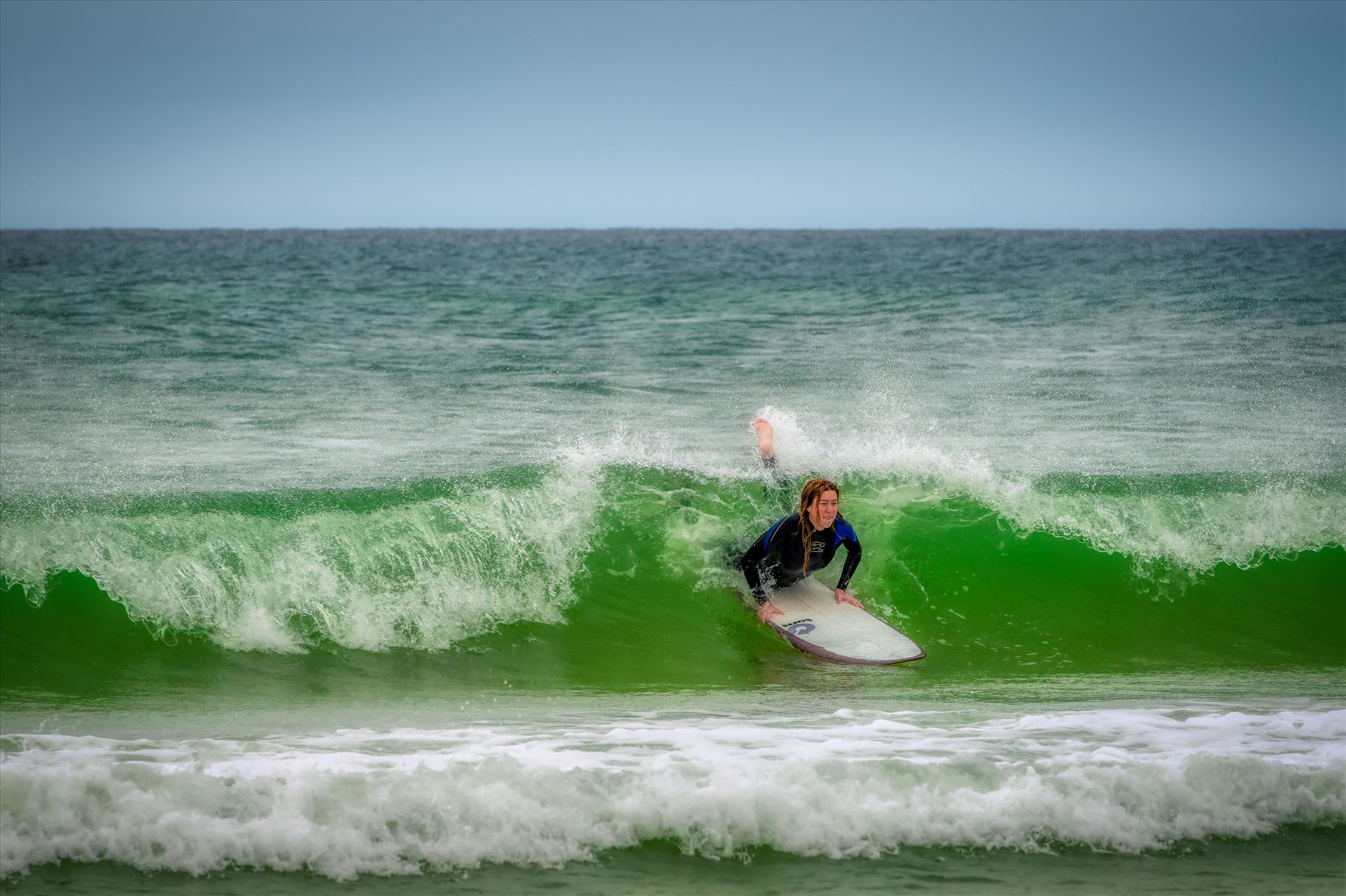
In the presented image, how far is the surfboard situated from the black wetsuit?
0.52 feet

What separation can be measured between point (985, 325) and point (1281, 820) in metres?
15.2

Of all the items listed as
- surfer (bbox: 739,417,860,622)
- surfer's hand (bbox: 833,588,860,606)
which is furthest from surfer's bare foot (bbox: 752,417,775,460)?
surfer's hand (bbox: 833,588,860,606)

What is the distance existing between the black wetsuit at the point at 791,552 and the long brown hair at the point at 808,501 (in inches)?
1.1

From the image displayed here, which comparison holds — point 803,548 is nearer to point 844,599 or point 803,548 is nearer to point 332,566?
point 844,599

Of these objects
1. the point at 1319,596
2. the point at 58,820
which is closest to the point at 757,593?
the point at 58,820

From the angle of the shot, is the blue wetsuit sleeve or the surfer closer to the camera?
the surfer

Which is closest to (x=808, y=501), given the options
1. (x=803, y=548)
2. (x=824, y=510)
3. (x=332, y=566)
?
(x=824, y=510)

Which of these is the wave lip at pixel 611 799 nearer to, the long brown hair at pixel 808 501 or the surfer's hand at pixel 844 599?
the long brown hair at pixel 808 501

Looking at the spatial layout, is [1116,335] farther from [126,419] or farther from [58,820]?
[58,820]

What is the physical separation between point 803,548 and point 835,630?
2.10 ft

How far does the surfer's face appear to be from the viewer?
7047 mm

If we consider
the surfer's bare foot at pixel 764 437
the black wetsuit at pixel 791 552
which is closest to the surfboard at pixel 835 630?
the black wetsuit at pixel 791 552

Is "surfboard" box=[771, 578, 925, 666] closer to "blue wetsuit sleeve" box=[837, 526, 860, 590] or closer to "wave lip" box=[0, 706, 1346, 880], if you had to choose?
"blue wetsuit sleeve" box=[837, 526, 860, 590]

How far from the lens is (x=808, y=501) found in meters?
7.16
